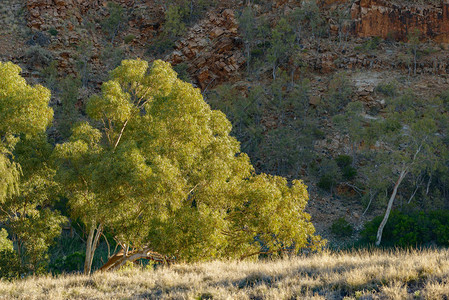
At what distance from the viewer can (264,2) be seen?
57750 mm

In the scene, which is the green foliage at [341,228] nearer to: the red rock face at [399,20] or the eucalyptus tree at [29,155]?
the eucalyptus tree at [29,155]

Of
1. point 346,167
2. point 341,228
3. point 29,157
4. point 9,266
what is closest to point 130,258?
point 9,266

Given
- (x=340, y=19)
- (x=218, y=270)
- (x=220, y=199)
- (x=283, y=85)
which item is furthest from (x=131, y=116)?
(x=340, y=19)

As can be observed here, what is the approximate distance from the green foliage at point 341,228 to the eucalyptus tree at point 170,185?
15.7 meters

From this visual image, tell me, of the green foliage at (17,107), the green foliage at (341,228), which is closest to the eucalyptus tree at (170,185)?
the green foliage at (17,107)

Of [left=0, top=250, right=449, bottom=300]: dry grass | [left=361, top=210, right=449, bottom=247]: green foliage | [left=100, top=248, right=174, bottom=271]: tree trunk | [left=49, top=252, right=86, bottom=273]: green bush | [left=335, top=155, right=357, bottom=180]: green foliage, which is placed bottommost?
[left=361, top=210, right=449, bottom=247]: green foliage

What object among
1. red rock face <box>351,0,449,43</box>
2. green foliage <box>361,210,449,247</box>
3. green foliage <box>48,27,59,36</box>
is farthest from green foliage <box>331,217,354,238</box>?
green foliage <box>48,27,59,36</box>

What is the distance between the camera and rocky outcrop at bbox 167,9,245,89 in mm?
47938

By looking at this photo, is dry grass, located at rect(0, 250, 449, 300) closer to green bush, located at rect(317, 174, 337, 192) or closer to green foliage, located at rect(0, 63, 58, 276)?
green foliage, located at rect(0, 63, 58, 276)

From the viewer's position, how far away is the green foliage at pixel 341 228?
26953mm

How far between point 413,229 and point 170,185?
2174 centimetres

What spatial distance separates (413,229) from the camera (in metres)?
25.2

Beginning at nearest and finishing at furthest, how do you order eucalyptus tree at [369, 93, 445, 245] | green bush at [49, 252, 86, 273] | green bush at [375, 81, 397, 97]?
1. green bush at [49, 252, 86, 273]
2. eucalyptus tree at [369, 93, 445, 245]
3. green bush at [375, 81, 397, 97]

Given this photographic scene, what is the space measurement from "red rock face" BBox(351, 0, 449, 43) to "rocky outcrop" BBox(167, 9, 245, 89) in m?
17.3
